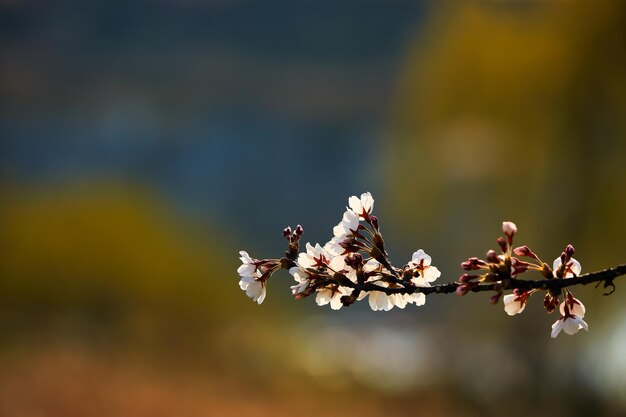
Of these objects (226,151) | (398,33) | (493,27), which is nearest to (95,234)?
(493,27)

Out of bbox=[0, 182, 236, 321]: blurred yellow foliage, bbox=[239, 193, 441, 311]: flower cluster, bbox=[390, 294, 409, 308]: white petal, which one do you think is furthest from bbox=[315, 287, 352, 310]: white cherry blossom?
bbox=[0, 182, 236, 321]: blurred yellow foliage

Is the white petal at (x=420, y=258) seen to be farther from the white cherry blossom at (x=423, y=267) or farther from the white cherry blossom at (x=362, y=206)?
the white cherry blossom at (x=362, y=206)

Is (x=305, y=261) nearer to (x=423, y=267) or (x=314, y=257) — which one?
(x=314, y=257)

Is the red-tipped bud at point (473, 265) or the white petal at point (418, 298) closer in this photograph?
the red-tipped bud at point (473, 265)

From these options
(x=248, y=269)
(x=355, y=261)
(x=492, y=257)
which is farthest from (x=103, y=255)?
(x=492, y=257)

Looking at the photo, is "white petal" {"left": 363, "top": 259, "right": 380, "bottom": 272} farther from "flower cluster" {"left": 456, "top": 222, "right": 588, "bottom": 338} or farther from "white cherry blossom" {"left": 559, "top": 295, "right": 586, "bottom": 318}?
"white cherry blossom" {"left": 559, "top": 295, "right": 586, "bottom": 318}

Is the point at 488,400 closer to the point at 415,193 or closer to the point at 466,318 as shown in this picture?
the point at 466,318

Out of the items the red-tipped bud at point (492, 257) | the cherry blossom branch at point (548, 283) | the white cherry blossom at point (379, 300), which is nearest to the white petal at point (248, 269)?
the white cherry blossom at point (379, 300)
